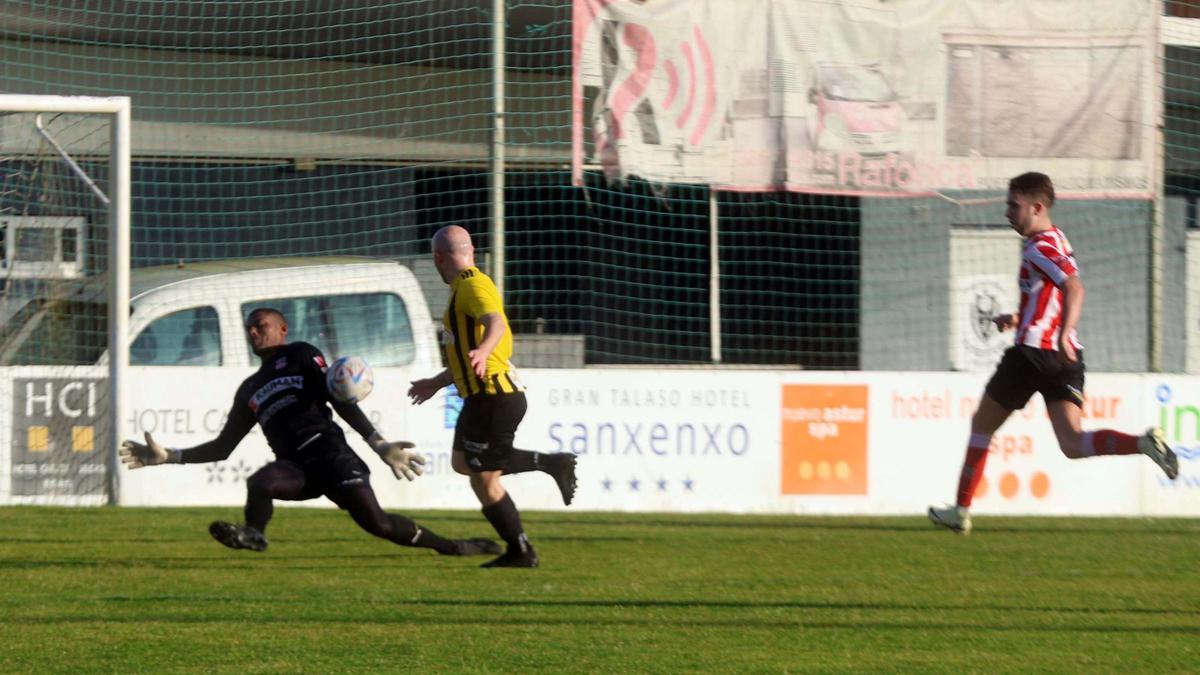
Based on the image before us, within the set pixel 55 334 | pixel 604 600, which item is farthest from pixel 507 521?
pixel 55 334

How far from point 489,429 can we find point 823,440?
4.69 meters

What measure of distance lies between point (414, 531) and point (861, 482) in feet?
15.8

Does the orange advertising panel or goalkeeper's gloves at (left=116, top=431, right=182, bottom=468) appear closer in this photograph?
goalkeeper's gloves at (left=116, top=431, right=182, bottom=468)

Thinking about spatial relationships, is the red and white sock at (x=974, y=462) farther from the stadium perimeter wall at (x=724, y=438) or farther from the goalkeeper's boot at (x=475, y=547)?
the stadium perimeter wall at (x=724, y=438)

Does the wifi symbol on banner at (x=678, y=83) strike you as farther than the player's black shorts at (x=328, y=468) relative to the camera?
Yes

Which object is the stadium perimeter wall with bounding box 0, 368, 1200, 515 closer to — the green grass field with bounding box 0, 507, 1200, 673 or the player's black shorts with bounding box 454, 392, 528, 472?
the green grass field with bounding box 0, 507, 1200, 673

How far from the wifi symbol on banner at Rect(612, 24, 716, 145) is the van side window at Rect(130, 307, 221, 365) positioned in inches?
131

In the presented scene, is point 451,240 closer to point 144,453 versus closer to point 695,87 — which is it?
point 144,453

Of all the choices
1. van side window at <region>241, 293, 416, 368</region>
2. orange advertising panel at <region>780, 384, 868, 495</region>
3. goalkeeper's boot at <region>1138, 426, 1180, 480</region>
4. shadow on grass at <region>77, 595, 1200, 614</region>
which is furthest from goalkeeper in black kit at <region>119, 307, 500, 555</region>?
orange advertising panel at <region>780, 384, 868, 495</region>

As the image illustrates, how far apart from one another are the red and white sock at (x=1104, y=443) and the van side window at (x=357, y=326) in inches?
234

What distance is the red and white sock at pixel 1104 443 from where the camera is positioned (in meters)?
7.60

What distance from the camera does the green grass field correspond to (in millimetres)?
5691

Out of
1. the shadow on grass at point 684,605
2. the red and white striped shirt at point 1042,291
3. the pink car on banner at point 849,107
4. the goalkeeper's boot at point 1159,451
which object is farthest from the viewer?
the pink car on banner at point 849,107

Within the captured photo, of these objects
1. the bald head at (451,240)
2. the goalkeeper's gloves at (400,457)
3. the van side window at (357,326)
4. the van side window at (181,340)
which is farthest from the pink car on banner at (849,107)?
the goalkeeper's gloves at (400,457)
